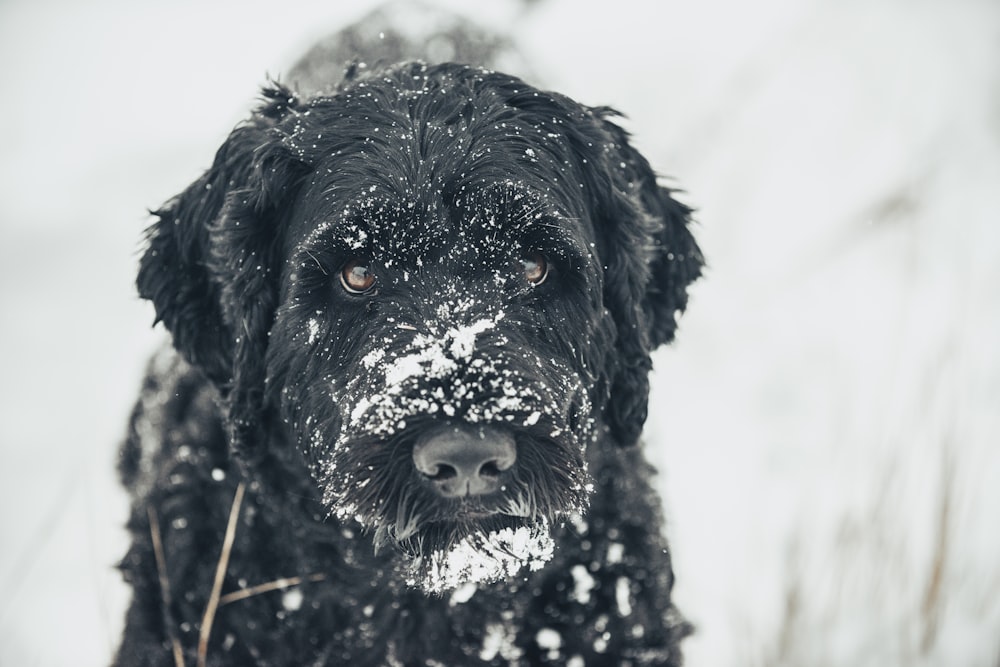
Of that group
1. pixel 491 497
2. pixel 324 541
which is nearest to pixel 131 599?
pixel 324 541

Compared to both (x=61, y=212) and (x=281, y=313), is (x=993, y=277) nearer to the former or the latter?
(x=281, y=313)

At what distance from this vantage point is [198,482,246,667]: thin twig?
9.45 ft

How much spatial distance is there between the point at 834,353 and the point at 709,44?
3332mm

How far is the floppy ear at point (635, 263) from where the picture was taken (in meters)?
2.89

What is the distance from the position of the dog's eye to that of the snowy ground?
1549mm

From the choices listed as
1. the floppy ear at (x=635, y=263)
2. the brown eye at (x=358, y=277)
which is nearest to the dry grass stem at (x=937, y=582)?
the floppy ear at (x=635, y=263)

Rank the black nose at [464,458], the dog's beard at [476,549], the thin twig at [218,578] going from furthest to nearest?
the thin twig at [218,578] < the dog's beard at [476,549] < the black nose at [464,458]

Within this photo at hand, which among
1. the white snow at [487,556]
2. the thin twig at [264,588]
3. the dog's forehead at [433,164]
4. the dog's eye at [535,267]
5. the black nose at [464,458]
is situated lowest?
the white snow at [487,556]

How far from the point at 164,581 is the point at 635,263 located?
1947 mm

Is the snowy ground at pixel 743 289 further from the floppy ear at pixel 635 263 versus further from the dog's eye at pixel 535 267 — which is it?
the dog's eye at pixel 535 267

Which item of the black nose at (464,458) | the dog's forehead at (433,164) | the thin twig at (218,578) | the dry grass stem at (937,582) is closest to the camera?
the black nose at (464,458)

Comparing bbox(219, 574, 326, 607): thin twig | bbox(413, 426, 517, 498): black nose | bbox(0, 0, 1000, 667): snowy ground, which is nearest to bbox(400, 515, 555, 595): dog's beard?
bbox(413, 426, 517, 498): black nose

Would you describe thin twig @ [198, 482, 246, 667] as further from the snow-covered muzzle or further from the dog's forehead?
the dog's forehead

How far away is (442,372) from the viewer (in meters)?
2.26
